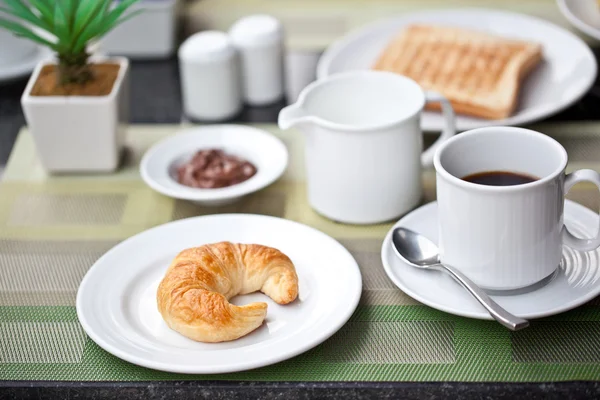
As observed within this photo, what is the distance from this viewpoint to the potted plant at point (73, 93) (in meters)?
1.26

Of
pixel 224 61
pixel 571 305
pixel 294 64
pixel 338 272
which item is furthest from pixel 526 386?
pixel 294 64

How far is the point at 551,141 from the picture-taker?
968 mm

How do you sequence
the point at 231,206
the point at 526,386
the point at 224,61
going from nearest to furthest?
the point at 526,386
the point at 231,206
the point at 224,61

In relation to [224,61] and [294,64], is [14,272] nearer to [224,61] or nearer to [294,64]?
[224,61]

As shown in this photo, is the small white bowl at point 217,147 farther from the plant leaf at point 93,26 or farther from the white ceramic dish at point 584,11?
the white ceramic dish at point 584,11

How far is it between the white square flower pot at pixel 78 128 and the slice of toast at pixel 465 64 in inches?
17.4

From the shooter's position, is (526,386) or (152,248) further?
(152,248)

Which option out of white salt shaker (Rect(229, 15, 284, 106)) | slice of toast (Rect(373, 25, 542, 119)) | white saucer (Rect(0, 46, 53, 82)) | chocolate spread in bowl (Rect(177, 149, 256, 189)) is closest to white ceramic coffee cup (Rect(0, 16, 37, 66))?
white saucer (Rect(0, 46, 53, 82))

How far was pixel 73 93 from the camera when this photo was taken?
1298 millimetres

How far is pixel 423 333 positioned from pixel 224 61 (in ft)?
2.11

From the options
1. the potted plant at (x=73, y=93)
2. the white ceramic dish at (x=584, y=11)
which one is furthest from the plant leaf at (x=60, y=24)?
the white ceramic dish at (x=584, y=11)

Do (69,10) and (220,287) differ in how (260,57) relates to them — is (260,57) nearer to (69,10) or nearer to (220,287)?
(69,10)

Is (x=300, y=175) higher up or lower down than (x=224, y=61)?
lower down

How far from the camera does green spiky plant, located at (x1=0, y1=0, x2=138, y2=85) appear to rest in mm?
1245
